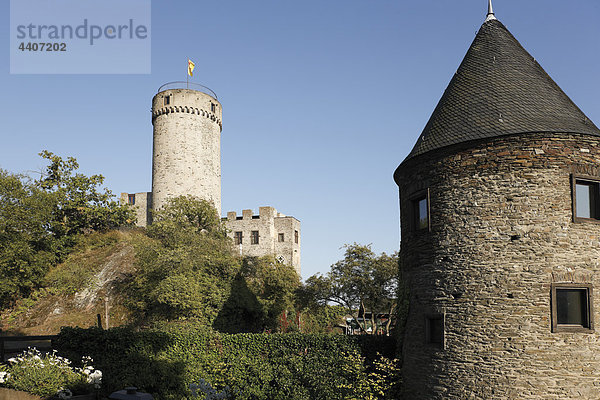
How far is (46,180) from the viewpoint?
4000cm

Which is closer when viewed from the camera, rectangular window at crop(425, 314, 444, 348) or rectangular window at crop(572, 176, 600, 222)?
rectangular window at crop(572, 176, 600, 222)

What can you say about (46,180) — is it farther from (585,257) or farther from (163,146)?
(585,257)

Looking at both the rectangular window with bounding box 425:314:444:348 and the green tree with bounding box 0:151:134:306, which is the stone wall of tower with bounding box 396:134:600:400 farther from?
the green tree with bounding box 0:151:134:306

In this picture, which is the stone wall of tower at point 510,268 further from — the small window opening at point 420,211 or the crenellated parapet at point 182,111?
the crenellated parapet at point 182,111

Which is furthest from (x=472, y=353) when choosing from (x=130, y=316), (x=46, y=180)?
(x=46, y=180)

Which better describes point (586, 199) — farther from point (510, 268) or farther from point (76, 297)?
point (76, 297)

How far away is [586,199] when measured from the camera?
13.1 meters

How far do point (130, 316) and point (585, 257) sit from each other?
25.3 metres

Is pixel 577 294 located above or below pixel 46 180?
below

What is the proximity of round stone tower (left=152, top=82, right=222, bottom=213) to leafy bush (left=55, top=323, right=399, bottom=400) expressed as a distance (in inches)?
1093

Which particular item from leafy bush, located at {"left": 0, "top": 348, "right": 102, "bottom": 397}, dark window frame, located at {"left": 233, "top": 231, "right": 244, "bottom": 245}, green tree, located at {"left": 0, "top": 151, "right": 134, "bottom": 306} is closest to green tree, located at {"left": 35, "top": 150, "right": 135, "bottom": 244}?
green tree, located at {"left": 0, "top": 151, "right": 134, "bottom": 306}

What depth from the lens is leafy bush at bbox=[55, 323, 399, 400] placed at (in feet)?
53.4

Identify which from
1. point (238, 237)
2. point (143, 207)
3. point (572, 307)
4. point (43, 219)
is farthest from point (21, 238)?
point (572, 307)

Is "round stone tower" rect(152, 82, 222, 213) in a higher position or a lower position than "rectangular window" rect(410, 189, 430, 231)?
higher
